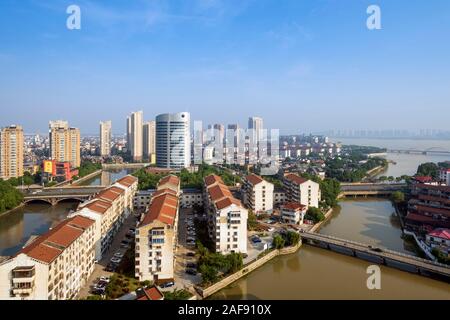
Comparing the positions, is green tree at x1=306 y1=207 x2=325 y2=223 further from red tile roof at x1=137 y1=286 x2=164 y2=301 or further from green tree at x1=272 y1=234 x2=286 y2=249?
red tile roof at x1=137 y1=286 x2=164 y2=301

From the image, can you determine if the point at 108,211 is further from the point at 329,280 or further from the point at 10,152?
the point at 10,152

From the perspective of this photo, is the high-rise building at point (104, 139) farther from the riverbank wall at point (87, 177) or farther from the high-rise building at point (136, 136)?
the riverbank wall at point (87, 177)

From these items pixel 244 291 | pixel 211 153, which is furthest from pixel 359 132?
pixel 244 291

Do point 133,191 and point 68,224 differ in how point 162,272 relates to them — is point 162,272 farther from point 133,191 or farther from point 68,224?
point 133,191

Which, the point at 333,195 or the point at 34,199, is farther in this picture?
the point at 34,199

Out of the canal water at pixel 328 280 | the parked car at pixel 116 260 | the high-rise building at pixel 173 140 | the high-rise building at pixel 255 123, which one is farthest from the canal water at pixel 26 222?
the high-rise building at pixel 255 123
